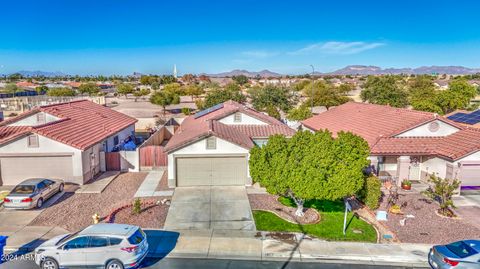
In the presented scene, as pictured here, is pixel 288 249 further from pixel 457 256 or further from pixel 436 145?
pixel 436 145

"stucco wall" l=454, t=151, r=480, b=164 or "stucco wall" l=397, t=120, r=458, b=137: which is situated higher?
"stucco wall" l=397, t=120, r=458, b=137

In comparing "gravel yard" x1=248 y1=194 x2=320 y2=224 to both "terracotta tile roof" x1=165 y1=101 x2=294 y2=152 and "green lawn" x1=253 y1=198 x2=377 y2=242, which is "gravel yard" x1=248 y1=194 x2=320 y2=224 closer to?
"green lawn" x1=253 y1=198 x2=377 y2=242

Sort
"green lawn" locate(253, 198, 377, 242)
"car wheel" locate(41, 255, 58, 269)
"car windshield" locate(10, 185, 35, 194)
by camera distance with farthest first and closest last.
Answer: "car windshield" locate(10, 185, 35, 194) < "green lawn" locate(253, 198, 377, 242) < "car wheel" locate(41, 255, 58, 269)

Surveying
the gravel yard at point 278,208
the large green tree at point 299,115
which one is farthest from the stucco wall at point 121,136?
the large green tree at point 299,115

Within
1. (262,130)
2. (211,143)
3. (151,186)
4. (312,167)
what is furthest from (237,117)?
(312,167)

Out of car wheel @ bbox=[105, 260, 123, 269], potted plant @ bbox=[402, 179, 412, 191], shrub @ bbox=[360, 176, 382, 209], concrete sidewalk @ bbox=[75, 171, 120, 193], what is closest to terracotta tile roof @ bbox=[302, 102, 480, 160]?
potted plant @ bbox=[402, 179, 412, 191]
